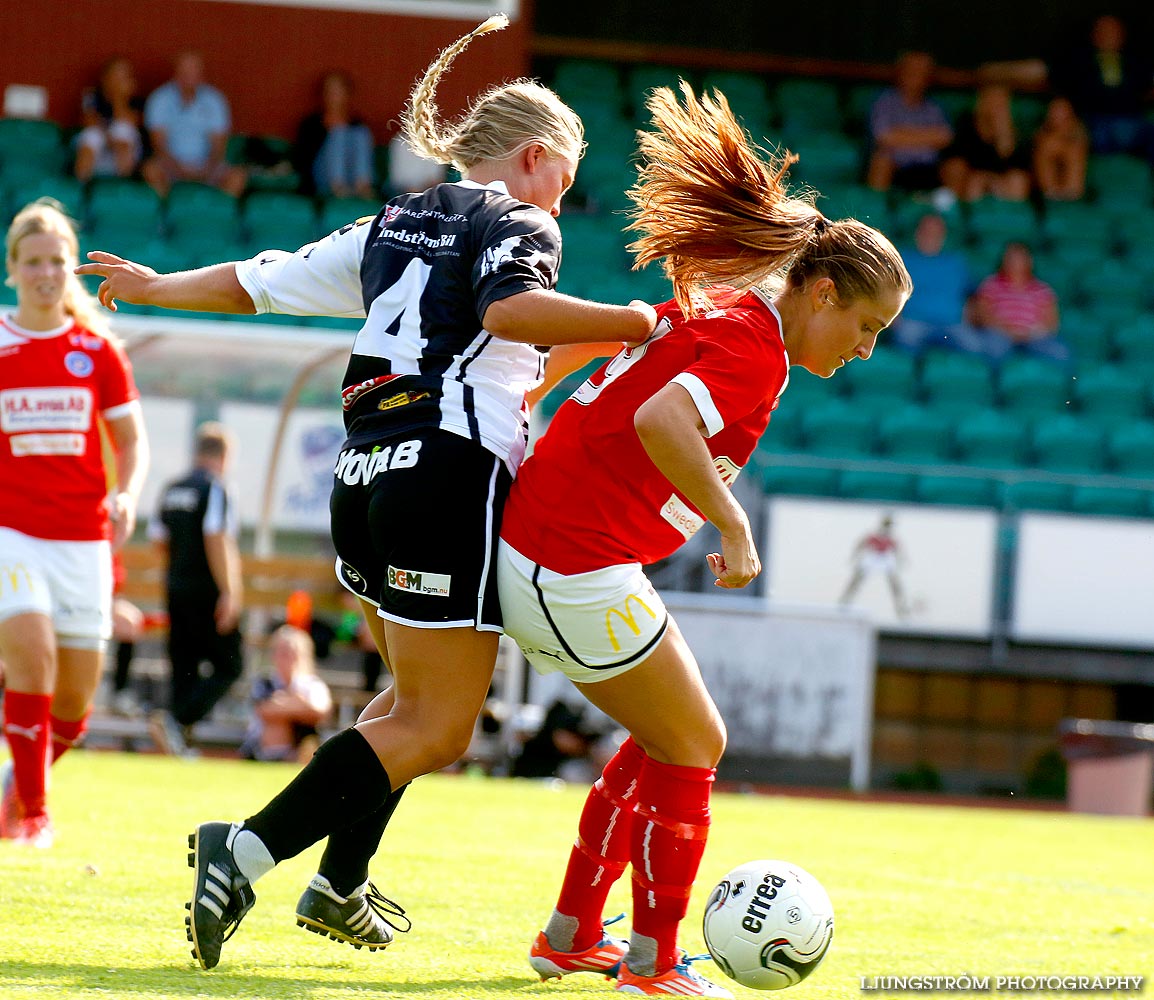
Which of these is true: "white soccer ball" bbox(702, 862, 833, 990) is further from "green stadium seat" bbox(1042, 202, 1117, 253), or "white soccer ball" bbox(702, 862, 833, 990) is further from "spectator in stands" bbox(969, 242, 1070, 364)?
"green stadium seat" bbox(1042, 202, 1117, 253)

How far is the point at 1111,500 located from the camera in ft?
39.7

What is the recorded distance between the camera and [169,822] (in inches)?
263

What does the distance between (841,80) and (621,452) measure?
1595 cm

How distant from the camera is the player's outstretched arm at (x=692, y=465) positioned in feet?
10.4

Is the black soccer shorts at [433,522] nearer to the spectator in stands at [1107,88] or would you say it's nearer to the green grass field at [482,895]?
the green grass field at [482,895]

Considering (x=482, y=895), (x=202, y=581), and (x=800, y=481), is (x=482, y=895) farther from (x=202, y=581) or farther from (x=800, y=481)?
(x=800, y=481)

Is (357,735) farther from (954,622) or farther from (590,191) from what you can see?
(590,191)

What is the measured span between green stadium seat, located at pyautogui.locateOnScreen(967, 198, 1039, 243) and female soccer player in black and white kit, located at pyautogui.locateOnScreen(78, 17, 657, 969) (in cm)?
1289

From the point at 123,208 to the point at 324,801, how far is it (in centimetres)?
1228

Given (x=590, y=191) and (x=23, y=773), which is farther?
(x=590, y=191)

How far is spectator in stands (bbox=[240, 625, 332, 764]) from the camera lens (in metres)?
10.6

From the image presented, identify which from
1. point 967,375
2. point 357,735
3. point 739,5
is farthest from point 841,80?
point 357,735

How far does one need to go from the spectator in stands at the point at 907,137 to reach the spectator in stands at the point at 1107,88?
1654 millimetres

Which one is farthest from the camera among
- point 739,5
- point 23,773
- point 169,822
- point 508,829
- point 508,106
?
point 739,5
